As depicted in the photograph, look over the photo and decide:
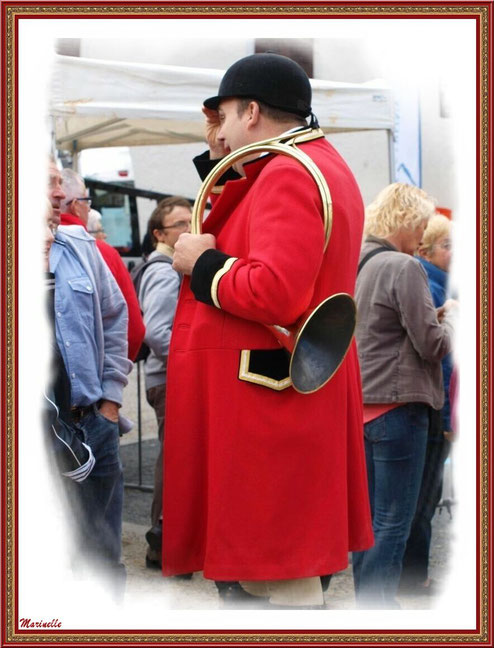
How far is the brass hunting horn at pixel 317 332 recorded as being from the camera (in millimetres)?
2391

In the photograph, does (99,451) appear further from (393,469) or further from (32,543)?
(393,469)

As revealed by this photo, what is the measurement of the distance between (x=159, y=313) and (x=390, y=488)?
164cm

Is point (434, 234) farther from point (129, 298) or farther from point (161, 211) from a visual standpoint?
point (129, 298)

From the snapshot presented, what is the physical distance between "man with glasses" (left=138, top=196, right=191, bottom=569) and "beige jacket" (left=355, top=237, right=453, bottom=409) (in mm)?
1286

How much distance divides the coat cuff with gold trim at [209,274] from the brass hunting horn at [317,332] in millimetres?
175

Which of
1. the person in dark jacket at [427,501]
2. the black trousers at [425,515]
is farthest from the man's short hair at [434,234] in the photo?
the black trousers at [425,515]

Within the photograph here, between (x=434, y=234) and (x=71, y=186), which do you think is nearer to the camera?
(x=71, y=186)

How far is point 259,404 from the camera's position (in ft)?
8.02

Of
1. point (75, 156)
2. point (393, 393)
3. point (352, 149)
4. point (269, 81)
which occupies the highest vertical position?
point (352, 149)

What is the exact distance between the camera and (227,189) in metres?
2.56

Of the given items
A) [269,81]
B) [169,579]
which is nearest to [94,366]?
[269,81]

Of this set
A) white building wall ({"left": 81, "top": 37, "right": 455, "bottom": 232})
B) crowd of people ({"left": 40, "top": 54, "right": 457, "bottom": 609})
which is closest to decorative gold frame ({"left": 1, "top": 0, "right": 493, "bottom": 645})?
crowd of people ({"left": 40, "top": 54, "right": 457, "bottom": 609})

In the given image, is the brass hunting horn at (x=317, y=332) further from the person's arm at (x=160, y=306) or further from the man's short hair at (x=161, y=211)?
the man's short hair at (x=161, y=211)

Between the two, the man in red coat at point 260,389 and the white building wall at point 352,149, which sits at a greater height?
the white building wall at point 352,149
